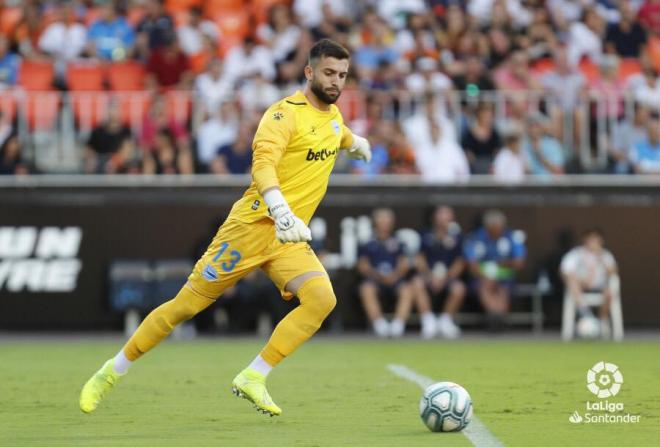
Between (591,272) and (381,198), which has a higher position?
(381,198)

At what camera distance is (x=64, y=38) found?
21.6 metres

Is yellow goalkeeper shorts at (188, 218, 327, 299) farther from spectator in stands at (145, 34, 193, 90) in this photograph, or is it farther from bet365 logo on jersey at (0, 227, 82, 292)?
spectator in stands at (145, 34, 193, 90)

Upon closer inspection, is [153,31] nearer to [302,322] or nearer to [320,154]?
[320,154]

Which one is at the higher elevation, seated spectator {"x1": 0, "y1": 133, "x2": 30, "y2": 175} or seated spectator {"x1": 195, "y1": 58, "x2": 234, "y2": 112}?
seated spectator {"x1": 195, "y1": 58, "x2": 234, "y2": 112}

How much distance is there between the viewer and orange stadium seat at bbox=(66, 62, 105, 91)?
20.8 metres

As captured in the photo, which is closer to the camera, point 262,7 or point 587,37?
point 587,37

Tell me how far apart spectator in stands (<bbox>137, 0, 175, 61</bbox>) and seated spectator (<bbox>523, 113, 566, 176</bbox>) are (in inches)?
228

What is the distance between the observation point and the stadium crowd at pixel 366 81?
1988 cm

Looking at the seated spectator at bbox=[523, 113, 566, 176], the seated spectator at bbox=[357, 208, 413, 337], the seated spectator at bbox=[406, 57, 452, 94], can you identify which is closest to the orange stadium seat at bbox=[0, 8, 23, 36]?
the seated spectator at bbox=[406, 57, 452, 94]

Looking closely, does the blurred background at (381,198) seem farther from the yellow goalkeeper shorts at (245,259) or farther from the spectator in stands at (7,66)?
the yellow goalkeeper shorts at (245,259)

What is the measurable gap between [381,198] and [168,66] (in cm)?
397

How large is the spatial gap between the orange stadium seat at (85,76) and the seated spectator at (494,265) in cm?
613

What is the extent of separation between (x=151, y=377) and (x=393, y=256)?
7663 mm

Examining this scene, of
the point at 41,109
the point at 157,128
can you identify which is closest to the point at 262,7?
the point at 157,128
